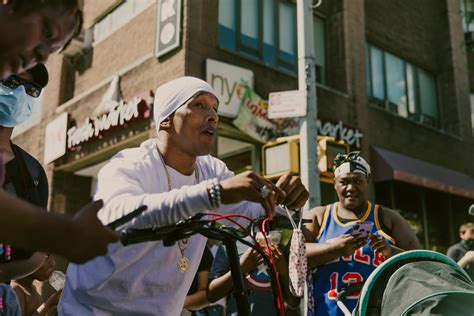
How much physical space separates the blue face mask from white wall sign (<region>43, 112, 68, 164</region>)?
12.7m

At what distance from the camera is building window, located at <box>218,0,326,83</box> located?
43.9 ft

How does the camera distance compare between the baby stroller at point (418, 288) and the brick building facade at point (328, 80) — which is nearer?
the baby stroller at point (418, 288)

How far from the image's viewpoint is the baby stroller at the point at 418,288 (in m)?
2.45

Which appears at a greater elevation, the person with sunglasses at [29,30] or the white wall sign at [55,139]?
the white wall sign at [55,139]

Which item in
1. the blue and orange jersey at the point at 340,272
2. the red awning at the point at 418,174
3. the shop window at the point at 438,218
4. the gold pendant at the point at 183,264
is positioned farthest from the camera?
the shop window at the point at 438,218

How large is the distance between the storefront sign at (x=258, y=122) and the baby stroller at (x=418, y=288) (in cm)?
943

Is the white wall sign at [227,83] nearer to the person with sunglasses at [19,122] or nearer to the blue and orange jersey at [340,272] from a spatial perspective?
the blue and orange jersey at [340,272]

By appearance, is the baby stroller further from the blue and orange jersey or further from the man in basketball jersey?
the blue and orange jersey

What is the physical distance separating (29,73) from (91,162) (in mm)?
12504

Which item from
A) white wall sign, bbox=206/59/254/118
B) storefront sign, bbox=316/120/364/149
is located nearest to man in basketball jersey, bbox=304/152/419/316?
white wall sign, bbox=206/59/254/118

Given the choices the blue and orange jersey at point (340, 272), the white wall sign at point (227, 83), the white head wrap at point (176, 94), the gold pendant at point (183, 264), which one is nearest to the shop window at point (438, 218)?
the white wall sign at point (227, 83)

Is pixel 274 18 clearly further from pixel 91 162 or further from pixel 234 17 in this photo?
pixel 91 162

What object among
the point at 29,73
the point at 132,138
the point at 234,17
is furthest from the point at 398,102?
the point at 29,73

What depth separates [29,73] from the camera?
305cm
